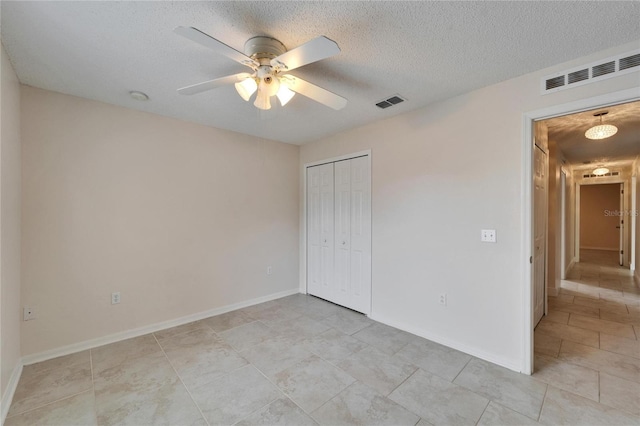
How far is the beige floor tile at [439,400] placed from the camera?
66.2 inches

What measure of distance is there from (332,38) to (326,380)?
2458 mm

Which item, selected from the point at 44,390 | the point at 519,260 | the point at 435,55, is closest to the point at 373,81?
the point at 435,55

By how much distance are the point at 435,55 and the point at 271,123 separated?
2000mm

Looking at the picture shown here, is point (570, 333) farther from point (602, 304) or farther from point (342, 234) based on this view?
point (342, 234)

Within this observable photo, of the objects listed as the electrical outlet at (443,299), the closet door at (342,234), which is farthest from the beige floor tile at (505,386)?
the closet door at (342,234)

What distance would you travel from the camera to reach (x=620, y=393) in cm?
188

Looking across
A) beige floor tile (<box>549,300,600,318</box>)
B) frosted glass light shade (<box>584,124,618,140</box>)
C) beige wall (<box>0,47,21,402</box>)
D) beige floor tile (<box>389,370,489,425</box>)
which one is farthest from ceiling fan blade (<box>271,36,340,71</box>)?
beige floor tile (<box>549,300,600,318</box>)

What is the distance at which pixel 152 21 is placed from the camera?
1.55 meters

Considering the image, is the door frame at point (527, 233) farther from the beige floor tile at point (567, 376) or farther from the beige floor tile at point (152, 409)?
the beige floor tile at point (152, 409)

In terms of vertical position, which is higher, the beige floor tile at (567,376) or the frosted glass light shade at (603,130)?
the frosted glass light shade at (603,130)

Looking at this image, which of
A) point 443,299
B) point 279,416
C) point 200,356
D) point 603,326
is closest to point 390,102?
point 443,299

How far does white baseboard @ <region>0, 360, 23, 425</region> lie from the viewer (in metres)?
1.70

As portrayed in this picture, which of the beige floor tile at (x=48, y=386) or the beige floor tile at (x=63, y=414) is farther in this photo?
the beige floor tile at (x=48, y=386)

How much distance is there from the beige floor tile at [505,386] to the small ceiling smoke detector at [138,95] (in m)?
3.66
